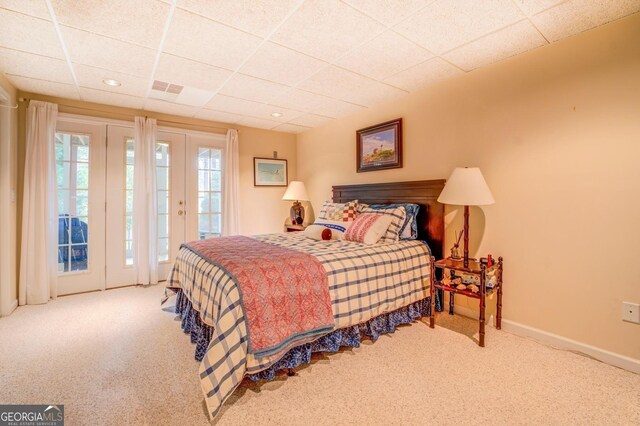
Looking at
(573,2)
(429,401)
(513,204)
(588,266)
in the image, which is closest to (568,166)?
(513,204)

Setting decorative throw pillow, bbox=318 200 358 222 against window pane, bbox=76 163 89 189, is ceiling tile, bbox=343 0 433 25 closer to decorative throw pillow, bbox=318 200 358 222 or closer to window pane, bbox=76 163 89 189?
decorative throw pillow, bbox=318 200 358 222

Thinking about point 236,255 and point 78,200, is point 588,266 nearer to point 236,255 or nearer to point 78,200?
point 236,255

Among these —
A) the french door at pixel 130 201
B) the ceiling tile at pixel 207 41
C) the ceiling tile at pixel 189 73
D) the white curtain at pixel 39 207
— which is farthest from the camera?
the french door at pixel 130 201

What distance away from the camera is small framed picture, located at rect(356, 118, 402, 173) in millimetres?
3469

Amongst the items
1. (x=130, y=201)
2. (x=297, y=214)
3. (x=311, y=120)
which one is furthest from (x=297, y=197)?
(x=130, y=201)

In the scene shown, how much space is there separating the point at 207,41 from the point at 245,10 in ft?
1.70

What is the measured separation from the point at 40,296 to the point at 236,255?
2730 mm

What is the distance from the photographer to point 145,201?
389cm

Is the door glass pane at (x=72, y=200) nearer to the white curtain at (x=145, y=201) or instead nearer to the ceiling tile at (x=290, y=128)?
the white curtain at (x=145, y=201)

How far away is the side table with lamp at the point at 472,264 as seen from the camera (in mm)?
2307

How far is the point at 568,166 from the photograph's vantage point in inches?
87.7

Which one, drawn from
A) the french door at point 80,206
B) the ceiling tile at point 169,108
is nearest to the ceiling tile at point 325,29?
the ceiling tile at point 169,108

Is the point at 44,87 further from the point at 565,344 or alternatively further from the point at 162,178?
the point at 565,344

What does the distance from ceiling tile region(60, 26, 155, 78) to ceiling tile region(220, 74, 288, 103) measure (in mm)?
732
